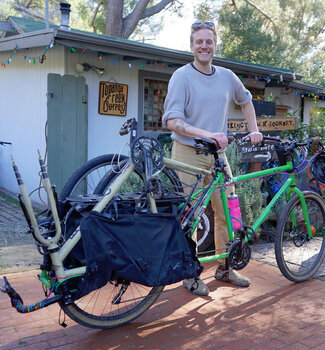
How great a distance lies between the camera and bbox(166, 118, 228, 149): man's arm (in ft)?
10.2

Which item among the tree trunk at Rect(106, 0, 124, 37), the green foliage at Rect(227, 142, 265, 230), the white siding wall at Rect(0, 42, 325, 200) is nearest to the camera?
the green foliage at Rect(227, 142, 265, 230)

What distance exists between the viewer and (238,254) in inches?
131

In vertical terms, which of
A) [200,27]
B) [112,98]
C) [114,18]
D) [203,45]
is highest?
[114,18]

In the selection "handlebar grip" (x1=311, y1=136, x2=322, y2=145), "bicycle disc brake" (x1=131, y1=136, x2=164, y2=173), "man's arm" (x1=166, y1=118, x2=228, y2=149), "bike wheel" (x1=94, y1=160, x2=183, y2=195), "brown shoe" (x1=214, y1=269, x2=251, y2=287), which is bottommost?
"brown shoe" (x1=214, y1=269, x2=251, y2=287)

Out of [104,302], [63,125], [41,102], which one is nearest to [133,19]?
[41,102]

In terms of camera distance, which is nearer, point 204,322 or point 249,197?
point 204,322

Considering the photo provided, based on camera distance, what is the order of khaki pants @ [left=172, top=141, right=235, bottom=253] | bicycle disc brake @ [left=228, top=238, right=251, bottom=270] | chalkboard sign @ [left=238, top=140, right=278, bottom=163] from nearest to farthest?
bicycle disc brake @ [left=228, top=238, right=251, bottom=270] < khaki pants @ [left=172, top=141, right=235, bottom=253] < chalkboard sign @ [left=238, top=140, right=278, bottom=163]

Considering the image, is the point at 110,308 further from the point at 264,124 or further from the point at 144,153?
the point at 264,124

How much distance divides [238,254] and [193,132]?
99 cm

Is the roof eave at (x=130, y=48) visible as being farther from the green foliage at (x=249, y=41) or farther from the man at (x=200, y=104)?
the green foliage at (x=249, y=41)

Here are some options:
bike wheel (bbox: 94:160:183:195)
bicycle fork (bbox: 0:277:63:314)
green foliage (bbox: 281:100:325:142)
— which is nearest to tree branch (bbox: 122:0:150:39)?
green foliage (bbox: 281:100:325:142)

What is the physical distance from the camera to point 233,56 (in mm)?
17766

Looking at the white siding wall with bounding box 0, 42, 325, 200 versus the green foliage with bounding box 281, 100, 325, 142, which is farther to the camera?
the white siding wall with bounding box 0, 42, 325, 200

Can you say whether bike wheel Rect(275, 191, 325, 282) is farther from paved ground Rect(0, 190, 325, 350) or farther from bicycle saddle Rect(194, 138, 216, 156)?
bicycle saddle Rect(194, 138, 216, 156)
